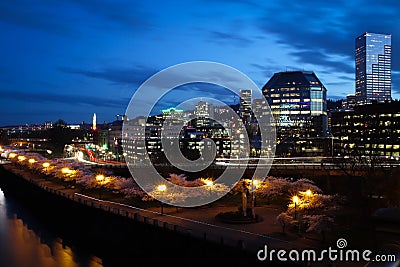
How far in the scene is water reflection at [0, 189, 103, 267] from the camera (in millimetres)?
28750

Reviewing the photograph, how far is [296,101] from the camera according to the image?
192m

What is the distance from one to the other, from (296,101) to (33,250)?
173191mm

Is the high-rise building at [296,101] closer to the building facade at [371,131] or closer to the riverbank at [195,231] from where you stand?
the building facade at [371,131]

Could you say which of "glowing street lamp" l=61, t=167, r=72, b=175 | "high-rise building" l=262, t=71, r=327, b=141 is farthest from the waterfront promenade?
"high-rise building" l=262, t=71, r=327, b=141

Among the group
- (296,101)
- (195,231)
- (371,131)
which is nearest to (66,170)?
(195,231)

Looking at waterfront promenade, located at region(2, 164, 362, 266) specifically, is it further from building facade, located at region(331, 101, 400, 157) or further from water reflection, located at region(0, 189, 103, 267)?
building facade, located at region(331, 101, 400, 157)

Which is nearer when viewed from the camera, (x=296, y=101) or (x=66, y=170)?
(x=66, y=170)

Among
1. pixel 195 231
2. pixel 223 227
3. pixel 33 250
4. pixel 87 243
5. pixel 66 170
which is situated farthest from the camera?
pixel 66 170

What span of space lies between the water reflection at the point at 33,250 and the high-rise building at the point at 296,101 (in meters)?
149

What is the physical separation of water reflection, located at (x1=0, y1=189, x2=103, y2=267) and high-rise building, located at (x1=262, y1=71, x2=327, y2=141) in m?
149

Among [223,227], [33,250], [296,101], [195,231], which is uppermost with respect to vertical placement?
[296,101]

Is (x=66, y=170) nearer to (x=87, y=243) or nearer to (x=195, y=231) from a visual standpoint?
(x=87, y=243)

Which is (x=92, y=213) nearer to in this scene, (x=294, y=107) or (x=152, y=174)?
(x=152, y=174)

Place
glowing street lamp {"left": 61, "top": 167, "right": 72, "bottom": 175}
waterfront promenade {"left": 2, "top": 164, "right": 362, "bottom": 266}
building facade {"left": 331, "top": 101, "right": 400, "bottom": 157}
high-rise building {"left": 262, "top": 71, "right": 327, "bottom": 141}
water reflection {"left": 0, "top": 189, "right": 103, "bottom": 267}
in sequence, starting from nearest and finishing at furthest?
waterfront promenade {"left": 2, "top": 164, "right": 362, "bottom": 266} → water reflection {"left": 0, "top": 189, "right": 103, "bottom": 267} → glowing street lamp {"left": 61, "top": 167, "right": 72, "bottom": 175} → building facade {"left": 331, "top": 101, "right": 400, "bottom": 157} → high-rise building {"left": 262, "top": 71, "right": 327, "bottom": 141}
